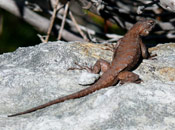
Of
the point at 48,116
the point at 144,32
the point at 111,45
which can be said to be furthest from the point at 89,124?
the point at 144,32

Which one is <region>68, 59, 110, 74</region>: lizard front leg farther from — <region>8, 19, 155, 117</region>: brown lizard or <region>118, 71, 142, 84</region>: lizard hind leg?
<region>118, 71, 142, 84</region>: lizard hind leg

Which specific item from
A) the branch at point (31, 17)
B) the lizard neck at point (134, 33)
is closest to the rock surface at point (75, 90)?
the lizard neck at point (134, 33)

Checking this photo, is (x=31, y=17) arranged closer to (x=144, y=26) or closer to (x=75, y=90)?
(x=144, y=26)

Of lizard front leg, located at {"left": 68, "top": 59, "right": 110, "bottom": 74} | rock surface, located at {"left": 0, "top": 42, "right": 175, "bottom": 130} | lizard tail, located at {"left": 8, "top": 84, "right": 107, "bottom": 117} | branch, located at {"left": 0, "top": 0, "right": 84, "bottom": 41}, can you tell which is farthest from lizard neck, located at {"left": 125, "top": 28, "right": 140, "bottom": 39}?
lizard tail, located at {"left": 8, "top": 84, "right": 107, "bottom": 117}

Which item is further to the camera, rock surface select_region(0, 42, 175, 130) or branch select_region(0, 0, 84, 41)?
branch select_region(0, 0, 84, 41)

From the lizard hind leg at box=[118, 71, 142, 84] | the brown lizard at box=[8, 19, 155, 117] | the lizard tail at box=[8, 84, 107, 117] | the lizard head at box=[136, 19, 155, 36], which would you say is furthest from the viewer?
the lizard head at box=[136, 19, 155, 36]

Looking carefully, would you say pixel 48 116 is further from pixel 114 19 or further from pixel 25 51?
pixel 114 19

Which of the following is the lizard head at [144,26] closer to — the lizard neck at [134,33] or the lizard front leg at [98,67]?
the lizard neck at [134,33]

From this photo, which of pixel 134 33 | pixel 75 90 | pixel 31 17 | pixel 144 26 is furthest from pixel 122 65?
pixel 31 17
